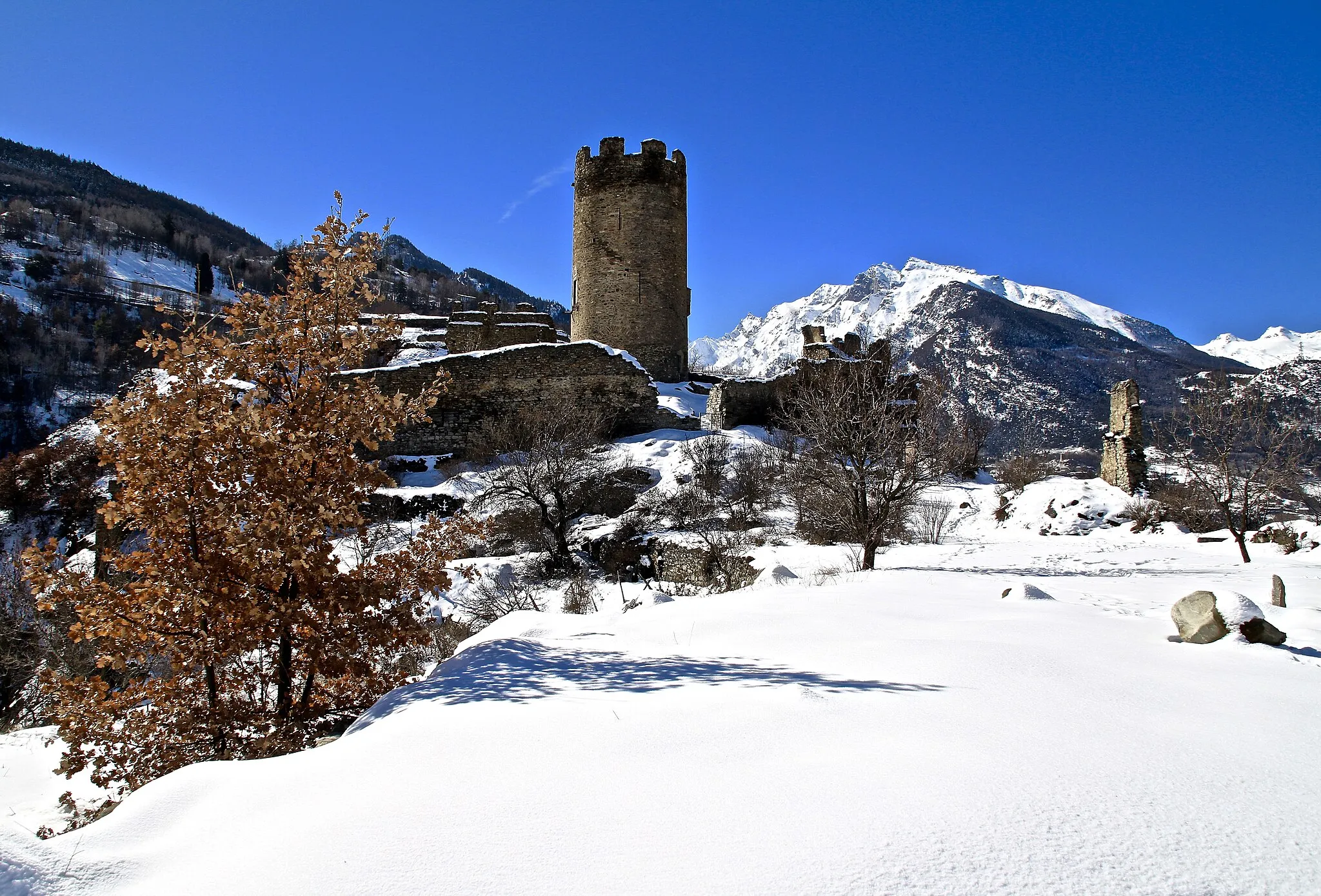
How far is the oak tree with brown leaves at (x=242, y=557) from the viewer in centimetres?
499

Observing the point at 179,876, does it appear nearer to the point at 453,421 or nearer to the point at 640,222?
the point at 453,421

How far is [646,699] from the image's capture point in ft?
12.1

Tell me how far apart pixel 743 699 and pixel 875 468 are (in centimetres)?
899

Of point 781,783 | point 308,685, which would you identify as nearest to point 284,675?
point 308,685

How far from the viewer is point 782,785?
2.46 meters

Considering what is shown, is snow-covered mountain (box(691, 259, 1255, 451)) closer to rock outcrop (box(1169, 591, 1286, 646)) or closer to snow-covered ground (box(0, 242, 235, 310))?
rock outcrop (box(1169, 591, 1286, 646))

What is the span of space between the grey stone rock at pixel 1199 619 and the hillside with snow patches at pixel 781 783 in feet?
0.32

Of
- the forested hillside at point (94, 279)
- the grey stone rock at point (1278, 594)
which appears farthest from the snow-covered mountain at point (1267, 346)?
the grey stone rock at point (1278, 594)

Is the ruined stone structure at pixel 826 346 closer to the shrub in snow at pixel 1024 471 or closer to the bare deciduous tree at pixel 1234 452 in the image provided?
the shrub in snow at pixel 1024 471

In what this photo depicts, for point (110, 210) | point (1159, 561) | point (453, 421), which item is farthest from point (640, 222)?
point (110, 210)

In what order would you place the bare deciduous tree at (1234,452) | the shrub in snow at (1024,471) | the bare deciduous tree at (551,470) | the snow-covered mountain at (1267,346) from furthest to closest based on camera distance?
the snow-covered mountain at (1267,346), the shrub in snow at (1024,471), the bare deciduous tree at (551,470), the bare deciduous tree at (1234,452)

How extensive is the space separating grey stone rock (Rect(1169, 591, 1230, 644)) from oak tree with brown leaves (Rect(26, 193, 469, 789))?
18.2 ft

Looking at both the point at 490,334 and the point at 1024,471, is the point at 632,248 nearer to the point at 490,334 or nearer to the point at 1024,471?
the point at 490,334

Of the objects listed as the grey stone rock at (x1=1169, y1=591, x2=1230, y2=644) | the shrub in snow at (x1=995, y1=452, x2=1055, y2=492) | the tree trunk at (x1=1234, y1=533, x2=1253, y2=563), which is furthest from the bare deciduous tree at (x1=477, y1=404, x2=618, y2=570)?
the shrub in snow at (x1=995, y1=452, x2=1055, y2=492)
